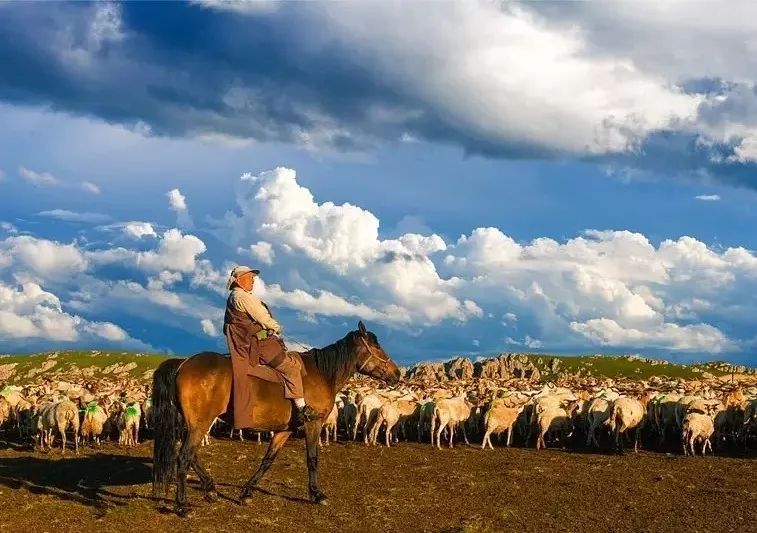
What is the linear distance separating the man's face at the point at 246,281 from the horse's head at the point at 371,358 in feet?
9.91

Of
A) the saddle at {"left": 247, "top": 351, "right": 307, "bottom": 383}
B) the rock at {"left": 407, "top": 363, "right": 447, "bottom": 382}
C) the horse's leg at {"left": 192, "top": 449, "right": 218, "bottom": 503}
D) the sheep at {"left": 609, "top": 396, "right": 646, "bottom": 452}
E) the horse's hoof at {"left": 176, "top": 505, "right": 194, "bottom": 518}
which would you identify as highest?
the rock at {"left": 407, "top": 363, "right": 447, "bottom": 382}

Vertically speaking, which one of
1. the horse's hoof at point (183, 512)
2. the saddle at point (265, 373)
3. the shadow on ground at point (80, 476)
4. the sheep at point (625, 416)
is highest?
the saddle at point (265, 373)

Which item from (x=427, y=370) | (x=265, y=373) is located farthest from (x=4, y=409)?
(x=427, y=370)

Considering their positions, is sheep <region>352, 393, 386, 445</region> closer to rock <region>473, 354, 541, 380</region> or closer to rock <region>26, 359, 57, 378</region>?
rock <region>473, 354, 541, 380</region>

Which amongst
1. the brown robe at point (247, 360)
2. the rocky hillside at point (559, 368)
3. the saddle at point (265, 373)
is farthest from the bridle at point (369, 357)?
the rocky hillside at point (559, 368)

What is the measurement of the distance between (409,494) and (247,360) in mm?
6036

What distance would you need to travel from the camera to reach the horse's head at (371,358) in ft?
57.7

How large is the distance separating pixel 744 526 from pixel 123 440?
24.1m


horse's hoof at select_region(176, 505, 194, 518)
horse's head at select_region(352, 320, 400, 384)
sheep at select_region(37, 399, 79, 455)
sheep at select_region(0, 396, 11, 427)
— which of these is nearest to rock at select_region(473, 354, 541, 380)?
sheep at select_region(0, 396, 11, 427)

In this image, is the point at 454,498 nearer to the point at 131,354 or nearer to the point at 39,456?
the point at 39,456

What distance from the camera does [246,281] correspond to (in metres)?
16.3

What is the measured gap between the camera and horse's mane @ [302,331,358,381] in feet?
56.0

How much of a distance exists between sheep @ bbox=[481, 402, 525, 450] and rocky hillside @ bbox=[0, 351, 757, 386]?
251 feet

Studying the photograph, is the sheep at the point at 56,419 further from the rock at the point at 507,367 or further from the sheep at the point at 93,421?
the rock at the point at 507,367
